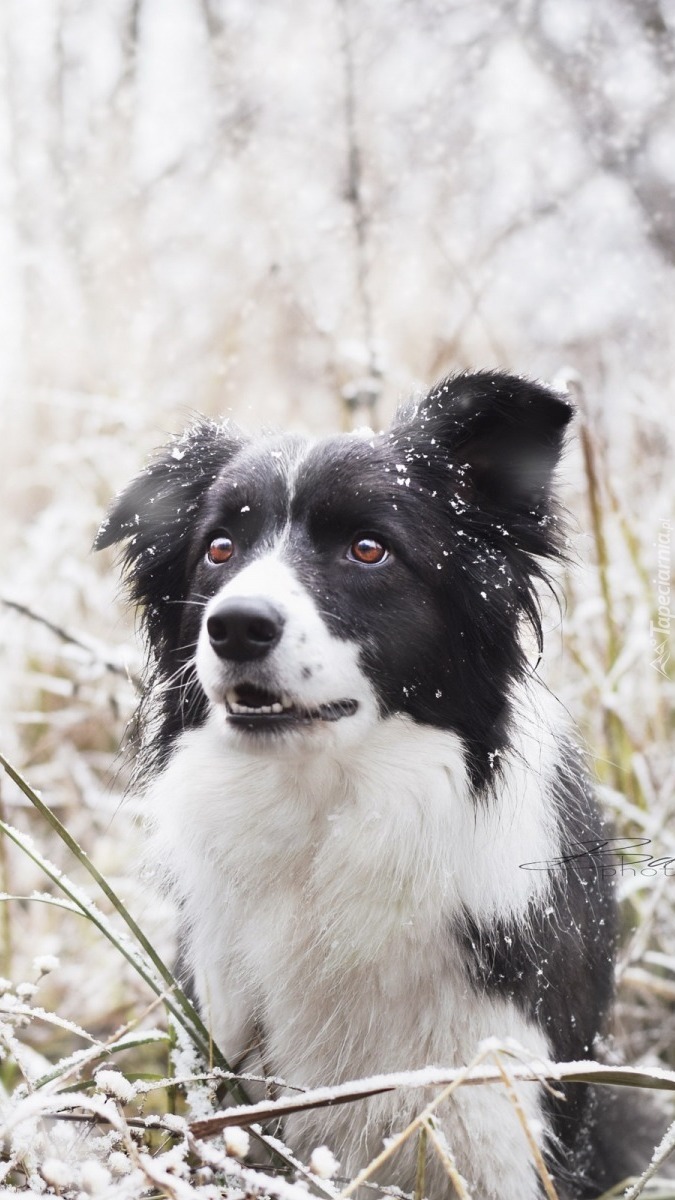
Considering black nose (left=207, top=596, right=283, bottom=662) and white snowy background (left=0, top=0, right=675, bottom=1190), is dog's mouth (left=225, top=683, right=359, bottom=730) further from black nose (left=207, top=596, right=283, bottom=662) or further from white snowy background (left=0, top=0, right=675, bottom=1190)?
white snowy background (left=0, top=0, right=675, bottom=1190)

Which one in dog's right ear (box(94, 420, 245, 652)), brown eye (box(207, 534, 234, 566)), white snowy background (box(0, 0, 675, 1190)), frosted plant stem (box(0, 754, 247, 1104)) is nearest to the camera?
frosted plant stem (box(0, 754, 247, 1104))

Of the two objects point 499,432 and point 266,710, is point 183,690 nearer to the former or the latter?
point 266,710

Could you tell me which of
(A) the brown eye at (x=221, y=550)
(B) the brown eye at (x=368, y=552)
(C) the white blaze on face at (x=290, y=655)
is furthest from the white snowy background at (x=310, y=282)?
(C) the white blaze on face at (x=290, y=655)

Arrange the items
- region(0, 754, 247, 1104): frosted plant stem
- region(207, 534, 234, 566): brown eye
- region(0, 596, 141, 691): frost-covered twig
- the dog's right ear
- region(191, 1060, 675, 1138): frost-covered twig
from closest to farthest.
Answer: region(191, 1060, 675, 1138): frost-covered twig
region(0, 754, 247, 1104): frosted plant stem
region(207, 534, 234, 566): brown eye
the dog's right ear
region(0, 596, 141, 691): frost-covered twig

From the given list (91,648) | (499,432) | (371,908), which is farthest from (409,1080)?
(91,648)

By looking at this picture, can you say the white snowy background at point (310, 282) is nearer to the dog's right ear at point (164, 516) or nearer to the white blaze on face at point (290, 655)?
the dog's right ear at point (164, 516)

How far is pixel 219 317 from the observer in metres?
5.35

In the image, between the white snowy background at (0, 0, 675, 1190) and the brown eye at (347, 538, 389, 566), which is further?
the white snowy background at (0, 0, 675, 1190)

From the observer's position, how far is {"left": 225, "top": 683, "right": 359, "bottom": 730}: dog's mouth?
6.89 ft

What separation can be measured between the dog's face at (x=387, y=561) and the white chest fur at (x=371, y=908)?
116 mm

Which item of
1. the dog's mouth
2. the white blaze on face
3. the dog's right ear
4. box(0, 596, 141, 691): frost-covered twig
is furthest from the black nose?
box(0, 596, 141, 691): frost-covered twig

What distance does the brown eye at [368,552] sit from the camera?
2.31 m

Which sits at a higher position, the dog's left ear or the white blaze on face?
the dog's left ear
